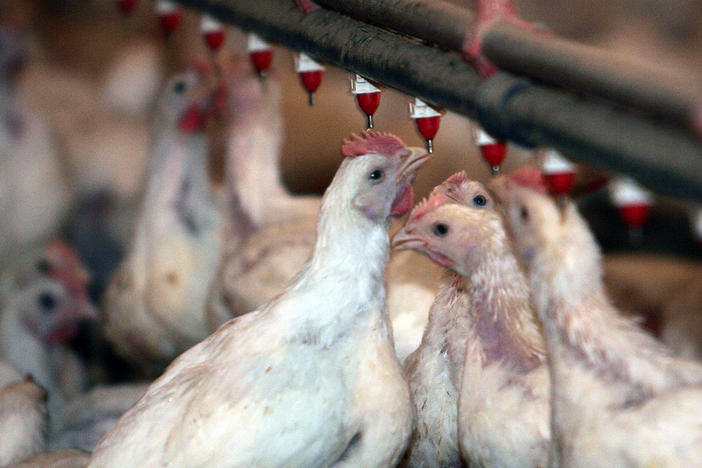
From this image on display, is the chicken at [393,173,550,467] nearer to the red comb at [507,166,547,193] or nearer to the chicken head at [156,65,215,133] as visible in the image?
the red comb at [507,166,547,193]

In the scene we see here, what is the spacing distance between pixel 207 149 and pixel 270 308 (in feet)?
5.29

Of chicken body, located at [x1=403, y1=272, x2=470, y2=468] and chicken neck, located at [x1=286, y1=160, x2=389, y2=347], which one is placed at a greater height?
chicken neck, located at [x1=286, y1=160, x2=389, y2=347]

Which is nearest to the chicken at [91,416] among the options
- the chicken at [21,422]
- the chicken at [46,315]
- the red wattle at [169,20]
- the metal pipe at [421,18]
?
the chicken at [21,422]

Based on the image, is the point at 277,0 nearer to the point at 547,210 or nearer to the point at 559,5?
the point at 547,210

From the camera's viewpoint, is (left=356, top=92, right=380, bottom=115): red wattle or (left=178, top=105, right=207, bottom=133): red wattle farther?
(left=178, top=105, right=207, bottom=133): red wattle

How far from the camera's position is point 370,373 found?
178cm

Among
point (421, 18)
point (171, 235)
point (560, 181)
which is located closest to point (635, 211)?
point (560, 181)

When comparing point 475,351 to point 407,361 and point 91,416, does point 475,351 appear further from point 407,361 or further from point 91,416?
point 91,416

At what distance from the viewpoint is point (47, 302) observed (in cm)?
324

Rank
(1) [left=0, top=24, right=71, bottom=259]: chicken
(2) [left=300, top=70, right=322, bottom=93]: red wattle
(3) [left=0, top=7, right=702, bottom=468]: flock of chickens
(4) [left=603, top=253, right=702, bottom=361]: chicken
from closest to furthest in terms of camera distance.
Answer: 1. (3) [left=0, top=7, right=702, bottom=468]: flock of chickens
2. (2) [left=300, top=70, right=322, bottom=93]: red wattle
3. (4) [left=603, top=253, right=702, bottom=361]: chicken
4. (1) [left=0, top=24, right=71, bottom=259]: chicken

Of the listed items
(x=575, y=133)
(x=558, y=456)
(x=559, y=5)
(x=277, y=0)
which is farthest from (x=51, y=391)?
(x=559, y=5)

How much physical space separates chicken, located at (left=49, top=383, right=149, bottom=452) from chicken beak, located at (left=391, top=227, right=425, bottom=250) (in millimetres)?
941

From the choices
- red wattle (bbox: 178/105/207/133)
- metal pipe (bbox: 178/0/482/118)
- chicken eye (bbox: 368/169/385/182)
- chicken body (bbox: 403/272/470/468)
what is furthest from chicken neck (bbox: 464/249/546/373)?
red wattle (bbox: 178/105/207/133)

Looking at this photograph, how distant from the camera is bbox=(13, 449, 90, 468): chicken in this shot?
2211mm
